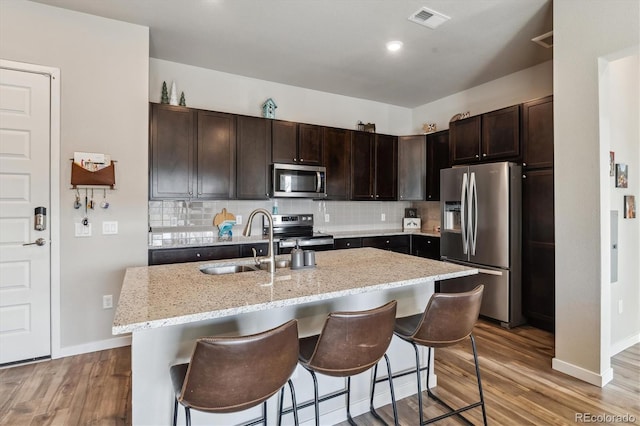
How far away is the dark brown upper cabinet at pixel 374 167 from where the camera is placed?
4699mm

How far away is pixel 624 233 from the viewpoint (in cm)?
304

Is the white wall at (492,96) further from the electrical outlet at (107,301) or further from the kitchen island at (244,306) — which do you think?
the electrical outlet at (107,301)

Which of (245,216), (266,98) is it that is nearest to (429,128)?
(266,98)

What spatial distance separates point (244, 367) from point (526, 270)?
3.42m

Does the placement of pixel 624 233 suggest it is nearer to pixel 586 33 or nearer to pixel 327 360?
pixel 586 33

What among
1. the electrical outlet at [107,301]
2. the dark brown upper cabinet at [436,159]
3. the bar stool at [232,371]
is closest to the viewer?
the bar stool at [232,371]

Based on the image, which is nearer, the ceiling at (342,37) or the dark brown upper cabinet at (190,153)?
the ceiling at (342,37)

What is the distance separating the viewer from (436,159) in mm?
4809

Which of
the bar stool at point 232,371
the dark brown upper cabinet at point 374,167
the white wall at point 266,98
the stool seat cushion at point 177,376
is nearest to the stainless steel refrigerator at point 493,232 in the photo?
the dark brown upper cabinet at point 374,167

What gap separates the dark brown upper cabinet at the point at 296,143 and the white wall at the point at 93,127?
1474 mm

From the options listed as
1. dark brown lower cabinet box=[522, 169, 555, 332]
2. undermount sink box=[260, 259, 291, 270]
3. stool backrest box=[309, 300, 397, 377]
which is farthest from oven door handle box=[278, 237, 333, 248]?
stool backrest box=[309, 300, 397, 377]

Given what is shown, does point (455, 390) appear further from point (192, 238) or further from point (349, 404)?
point (192, 238)

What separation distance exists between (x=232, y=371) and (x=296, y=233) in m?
3.15

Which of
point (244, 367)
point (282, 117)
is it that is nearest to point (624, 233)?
point (244, 367)
